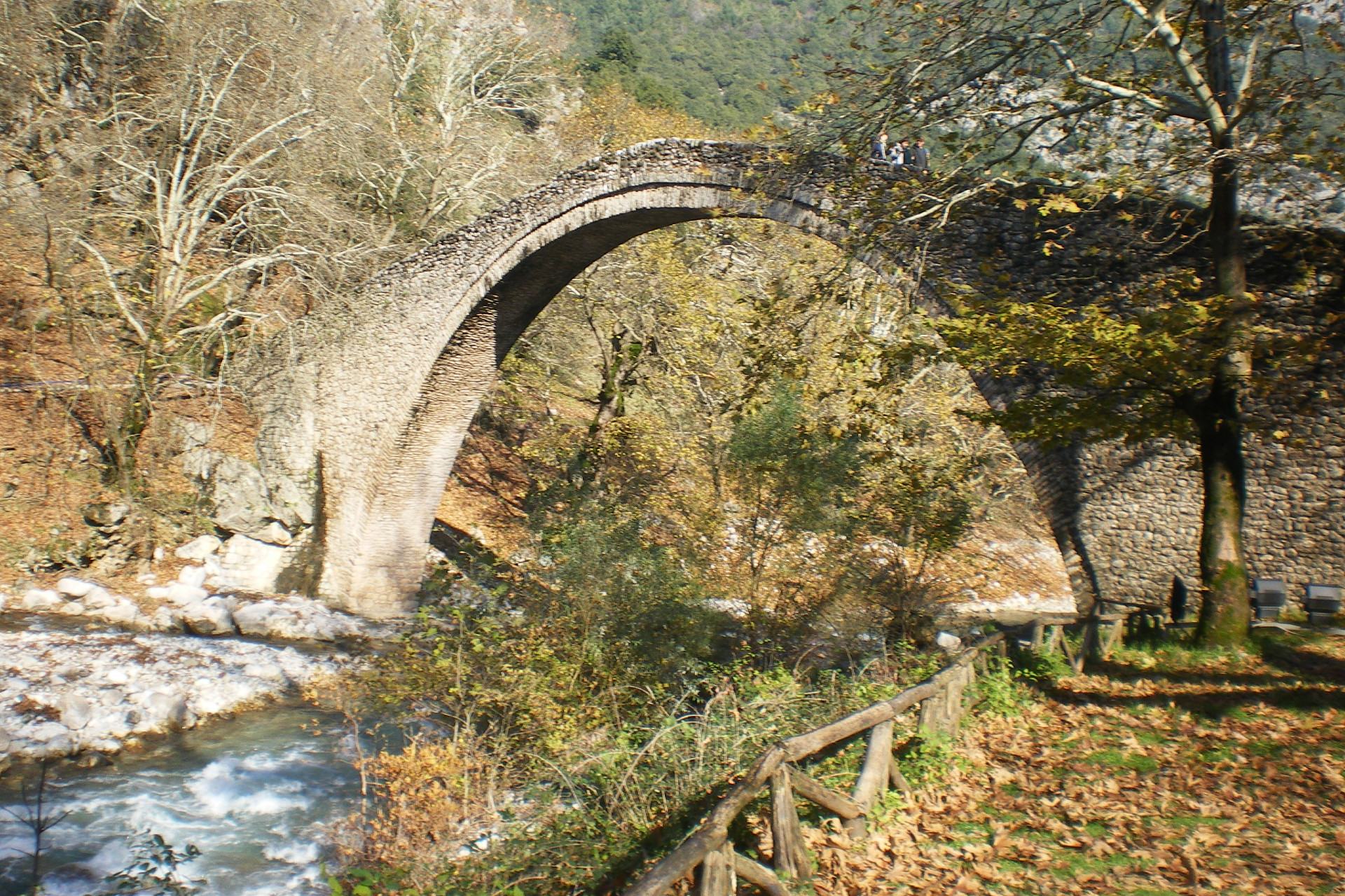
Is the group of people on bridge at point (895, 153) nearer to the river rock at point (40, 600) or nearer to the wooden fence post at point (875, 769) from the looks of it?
the wooden fence post at point (875, 769)

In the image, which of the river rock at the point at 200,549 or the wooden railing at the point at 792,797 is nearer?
the wooden railing at the point at 792,797

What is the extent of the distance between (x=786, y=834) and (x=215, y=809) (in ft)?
14.5

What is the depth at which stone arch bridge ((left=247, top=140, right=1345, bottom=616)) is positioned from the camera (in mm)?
6488

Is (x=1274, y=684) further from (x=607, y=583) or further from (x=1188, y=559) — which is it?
(x=607, y=583)

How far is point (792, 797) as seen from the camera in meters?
3.75

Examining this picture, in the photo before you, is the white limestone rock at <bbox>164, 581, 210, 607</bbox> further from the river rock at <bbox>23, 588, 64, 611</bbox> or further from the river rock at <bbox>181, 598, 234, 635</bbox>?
the river rock at <bbox>23, 588, 64, 611</bbox>

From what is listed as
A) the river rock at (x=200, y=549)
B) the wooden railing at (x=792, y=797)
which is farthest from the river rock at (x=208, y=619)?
the wooden railing at (x=792, y=797)

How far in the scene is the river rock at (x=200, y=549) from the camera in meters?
10.3

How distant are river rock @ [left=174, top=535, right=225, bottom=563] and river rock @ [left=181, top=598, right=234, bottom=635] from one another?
881mm

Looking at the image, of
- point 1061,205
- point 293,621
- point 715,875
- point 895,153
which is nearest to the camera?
point 715,875

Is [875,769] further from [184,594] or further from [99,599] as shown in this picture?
[99,599]

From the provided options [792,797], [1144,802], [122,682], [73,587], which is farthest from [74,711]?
[1144,802]

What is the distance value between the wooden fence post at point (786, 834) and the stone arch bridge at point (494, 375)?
3818mm

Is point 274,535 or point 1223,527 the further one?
point 274,535
